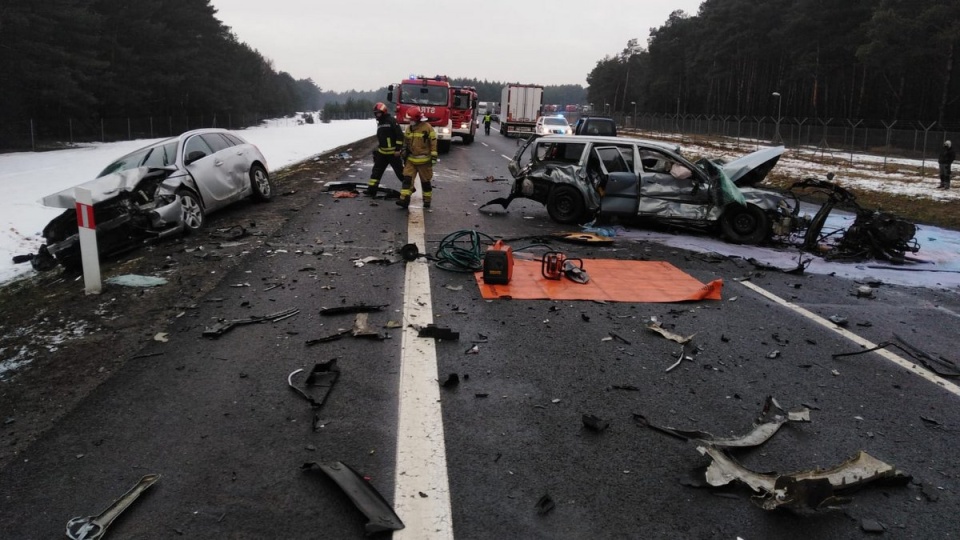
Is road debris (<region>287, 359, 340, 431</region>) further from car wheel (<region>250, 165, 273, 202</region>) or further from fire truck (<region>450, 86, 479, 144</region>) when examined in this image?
fire truck (<region>450, 86, 479, 144</region>)

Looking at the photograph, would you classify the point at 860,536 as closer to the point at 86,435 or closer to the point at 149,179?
the point at 86,435

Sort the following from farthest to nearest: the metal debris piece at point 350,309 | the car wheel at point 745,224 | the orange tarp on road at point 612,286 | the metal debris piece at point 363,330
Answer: the car wheel at point 745,224 < the orange tarp on road at point 612,286 < the metal debris piece at point 350,309 < the metal debris piece at point 363,330

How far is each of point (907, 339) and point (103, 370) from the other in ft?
22.9

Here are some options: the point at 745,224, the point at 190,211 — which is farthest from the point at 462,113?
the point at 190,211

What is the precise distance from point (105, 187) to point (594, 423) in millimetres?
7648

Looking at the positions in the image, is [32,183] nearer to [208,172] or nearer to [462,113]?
[208,172]

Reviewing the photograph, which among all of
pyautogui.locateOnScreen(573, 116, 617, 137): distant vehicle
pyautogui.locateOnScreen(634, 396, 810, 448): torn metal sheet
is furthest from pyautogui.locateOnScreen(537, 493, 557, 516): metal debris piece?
pyautogui.locateOnScreen(573, 116, 617, 137): distant vehicle

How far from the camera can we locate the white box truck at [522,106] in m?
39.9

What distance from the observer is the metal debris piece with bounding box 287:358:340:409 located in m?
4.32

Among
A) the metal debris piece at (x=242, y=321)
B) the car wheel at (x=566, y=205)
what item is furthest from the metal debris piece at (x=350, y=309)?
the car wheel at (x=566, y=205)

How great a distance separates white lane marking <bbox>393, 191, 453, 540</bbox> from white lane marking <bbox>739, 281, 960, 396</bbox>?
389 centimetres

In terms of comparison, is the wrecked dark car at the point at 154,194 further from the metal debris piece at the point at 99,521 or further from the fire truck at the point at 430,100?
the fire truck at the point at 430,100

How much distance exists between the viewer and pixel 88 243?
683cm

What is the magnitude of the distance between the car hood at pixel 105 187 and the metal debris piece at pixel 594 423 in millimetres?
7034
